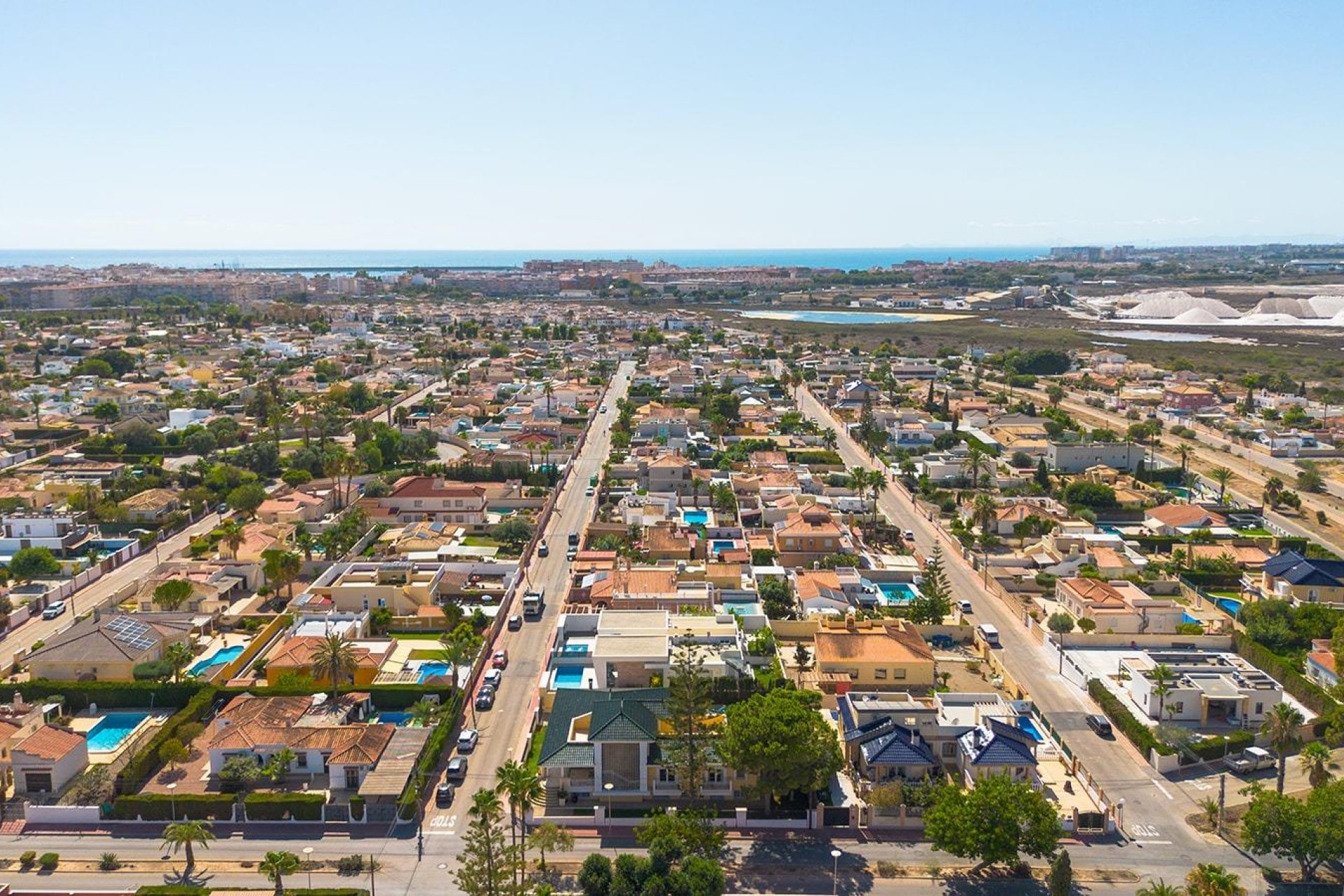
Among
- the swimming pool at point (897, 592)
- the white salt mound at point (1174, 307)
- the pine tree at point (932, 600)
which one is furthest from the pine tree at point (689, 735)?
the white salt mound at point (1174, 307)

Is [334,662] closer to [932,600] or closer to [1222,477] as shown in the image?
[932,600]

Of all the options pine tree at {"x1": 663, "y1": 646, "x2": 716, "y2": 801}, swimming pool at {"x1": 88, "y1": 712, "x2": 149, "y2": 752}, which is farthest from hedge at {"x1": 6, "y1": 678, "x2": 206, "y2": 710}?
pine tree at {"x1": 663, "y1": 646, "x2": 716, "y2": 801}

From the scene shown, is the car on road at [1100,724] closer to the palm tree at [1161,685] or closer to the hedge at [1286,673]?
→ the palm tree at [1161,685]

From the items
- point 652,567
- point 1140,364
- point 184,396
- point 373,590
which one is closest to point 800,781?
point 652,567

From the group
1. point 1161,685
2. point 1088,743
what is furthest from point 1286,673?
point 1088,743

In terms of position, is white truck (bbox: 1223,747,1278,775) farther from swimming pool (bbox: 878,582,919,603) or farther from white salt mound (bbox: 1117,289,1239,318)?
white salt mound (bbox: 1117,289,1239,318)

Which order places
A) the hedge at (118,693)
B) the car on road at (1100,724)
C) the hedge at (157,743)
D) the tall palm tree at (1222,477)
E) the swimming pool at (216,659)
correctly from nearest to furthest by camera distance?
the hedge at (157,743)
the car on road at (1100,724)
the hedge at (118,693)
the swimming pool at (216,659)
the tall palm tree at (1222,477)

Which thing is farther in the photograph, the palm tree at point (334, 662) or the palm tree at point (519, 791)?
the palm tree at point (334, 662)
